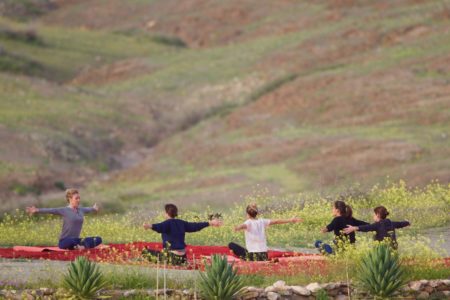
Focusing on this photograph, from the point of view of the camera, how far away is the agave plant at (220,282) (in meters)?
22.9

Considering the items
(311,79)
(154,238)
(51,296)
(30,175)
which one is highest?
(311,79)

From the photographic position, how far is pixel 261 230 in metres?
27.0

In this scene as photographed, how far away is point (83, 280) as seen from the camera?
22.9m

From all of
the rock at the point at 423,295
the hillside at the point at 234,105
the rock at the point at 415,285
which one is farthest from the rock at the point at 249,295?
the hillside at the point at 234,105

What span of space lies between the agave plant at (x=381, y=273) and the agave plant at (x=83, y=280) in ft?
15.5

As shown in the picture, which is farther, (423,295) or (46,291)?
(423,295)

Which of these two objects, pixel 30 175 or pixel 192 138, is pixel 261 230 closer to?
pixel 30 175

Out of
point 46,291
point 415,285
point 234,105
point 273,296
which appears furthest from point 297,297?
point 234,105

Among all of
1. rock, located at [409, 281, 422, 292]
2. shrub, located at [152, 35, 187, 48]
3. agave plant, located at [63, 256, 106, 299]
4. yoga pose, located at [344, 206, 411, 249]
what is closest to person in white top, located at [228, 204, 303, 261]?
yoga pose, located at [344, 206, 411, 249]

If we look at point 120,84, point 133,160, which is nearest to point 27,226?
point 133,160

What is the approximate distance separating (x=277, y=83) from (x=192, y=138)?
1315 centimetres

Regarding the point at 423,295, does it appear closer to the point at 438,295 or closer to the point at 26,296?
the point at 438,295

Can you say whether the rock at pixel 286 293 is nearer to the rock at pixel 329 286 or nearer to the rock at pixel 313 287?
the rock at pixel 313 287

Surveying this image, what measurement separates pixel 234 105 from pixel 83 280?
64.1 m
